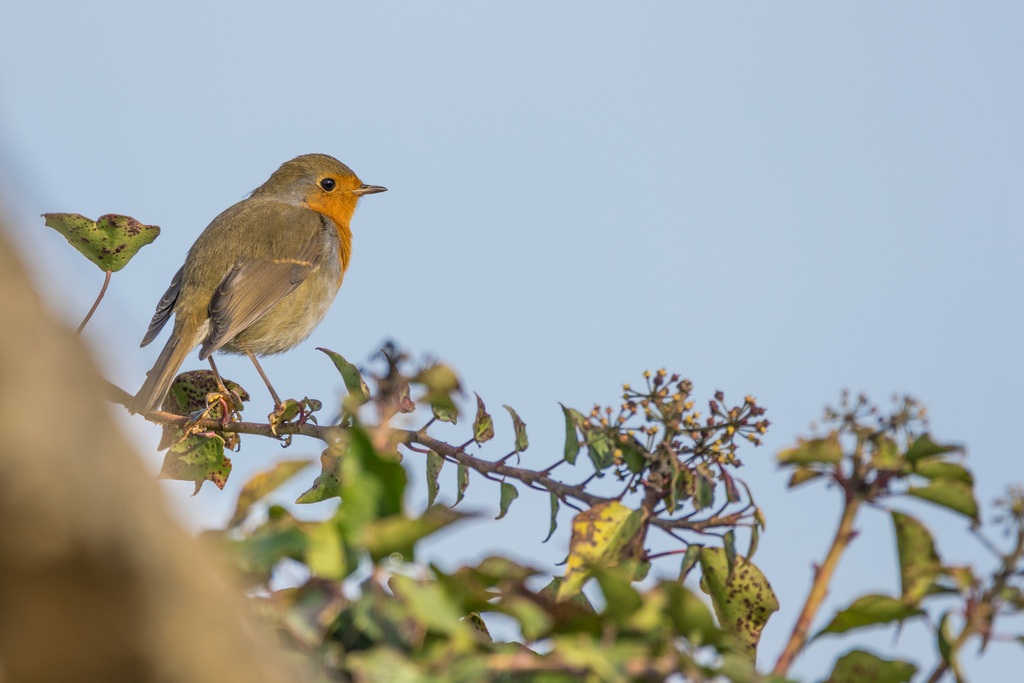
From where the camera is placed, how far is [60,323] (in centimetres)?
68

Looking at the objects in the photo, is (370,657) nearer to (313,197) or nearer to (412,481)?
(412,481)

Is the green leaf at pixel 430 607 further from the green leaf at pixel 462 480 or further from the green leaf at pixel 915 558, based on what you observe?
the green leaf at pixel 462 480

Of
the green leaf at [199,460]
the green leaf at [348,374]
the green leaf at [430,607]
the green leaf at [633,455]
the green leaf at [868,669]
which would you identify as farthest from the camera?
the green leaf at [199,460]

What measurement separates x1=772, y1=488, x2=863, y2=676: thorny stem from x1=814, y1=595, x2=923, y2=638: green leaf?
0.04 meters

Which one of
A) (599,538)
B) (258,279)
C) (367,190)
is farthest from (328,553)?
(367,190)

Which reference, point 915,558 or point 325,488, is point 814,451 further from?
point 325,488

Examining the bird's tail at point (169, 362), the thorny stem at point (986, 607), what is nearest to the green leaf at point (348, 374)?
the thorny stem at point (986, 607)

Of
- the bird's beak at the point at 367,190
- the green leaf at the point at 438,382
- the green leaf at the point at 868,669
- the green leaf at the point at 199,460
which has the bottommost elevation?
the green leaf at the point at 199,460

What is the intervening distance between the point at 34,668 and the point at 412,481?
1.43ft

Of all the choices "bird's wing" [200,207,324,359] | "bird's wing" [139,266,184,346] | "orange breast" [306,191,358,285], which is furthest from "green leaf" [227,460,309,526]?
"orange breast" [306,191,358,285]

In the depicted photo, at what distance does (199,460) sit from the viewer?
230cm

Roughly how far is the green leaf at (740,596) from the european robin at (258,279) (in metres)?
3.00

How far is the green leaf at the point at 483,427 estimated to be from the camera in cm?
209

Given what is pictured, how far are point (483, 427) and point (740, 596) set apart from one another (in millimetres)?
817
